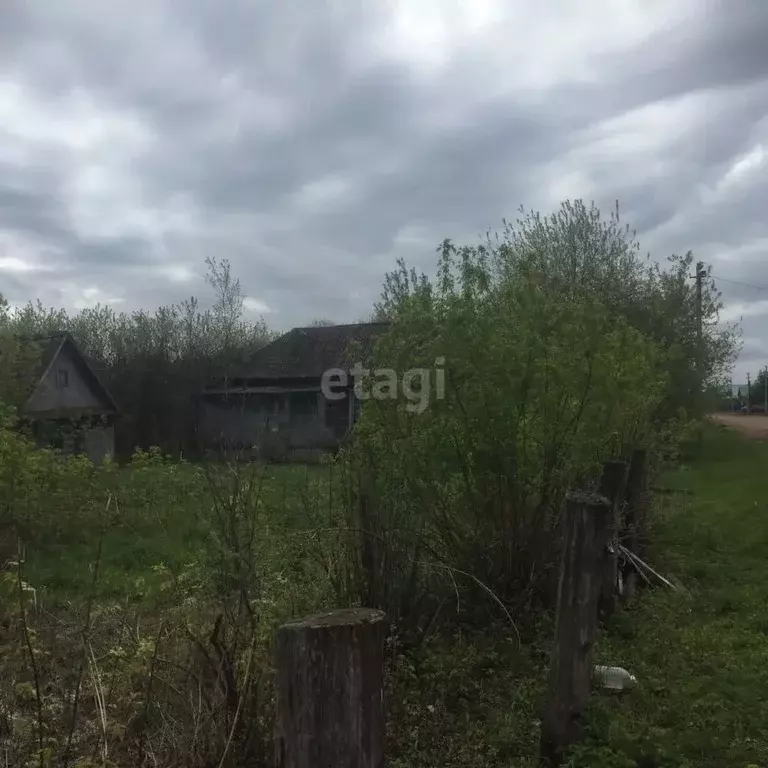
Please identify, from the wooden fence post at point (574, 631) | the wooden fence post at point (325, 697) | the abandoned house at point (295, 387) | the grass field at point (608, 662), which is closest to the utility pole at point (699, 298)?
the abandoned house at point (295, 387)

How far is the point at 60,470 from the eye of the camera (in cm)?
947

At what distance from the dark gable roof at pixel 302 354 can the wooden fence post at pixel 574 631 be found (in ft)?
74.1

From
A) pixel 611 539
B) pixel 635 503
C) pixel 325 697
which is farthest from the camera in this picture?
pixel 635 503

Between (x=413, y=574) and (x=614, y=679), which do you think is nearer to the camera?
(x=614, y=679)

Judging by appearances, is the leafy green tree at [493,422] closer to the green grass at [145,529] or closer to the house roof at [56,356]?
the green grass at [145,529]

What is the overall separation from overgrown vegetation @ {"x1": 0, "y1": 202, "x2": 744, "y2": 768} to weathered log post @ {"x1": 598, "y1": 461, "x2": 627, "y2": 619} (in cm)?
24

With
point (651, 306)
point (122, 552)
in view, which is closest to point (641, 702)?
point (122, 552)

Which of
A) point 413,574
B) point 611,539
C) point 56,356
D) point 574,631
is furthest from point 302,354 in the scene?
point 574,631

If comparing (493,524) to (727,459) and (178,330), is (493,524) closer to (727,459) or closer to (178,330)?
(727,459)

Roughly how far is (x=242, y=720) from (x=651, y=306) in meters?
18.6

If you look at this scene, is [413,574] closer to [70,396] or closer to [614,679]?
[614,679]

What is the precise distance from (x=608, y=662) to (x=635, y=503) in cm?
233

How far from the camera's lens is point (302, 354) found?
95.8ft

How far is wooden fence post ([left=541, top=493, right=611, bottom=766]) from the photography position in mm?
3723
